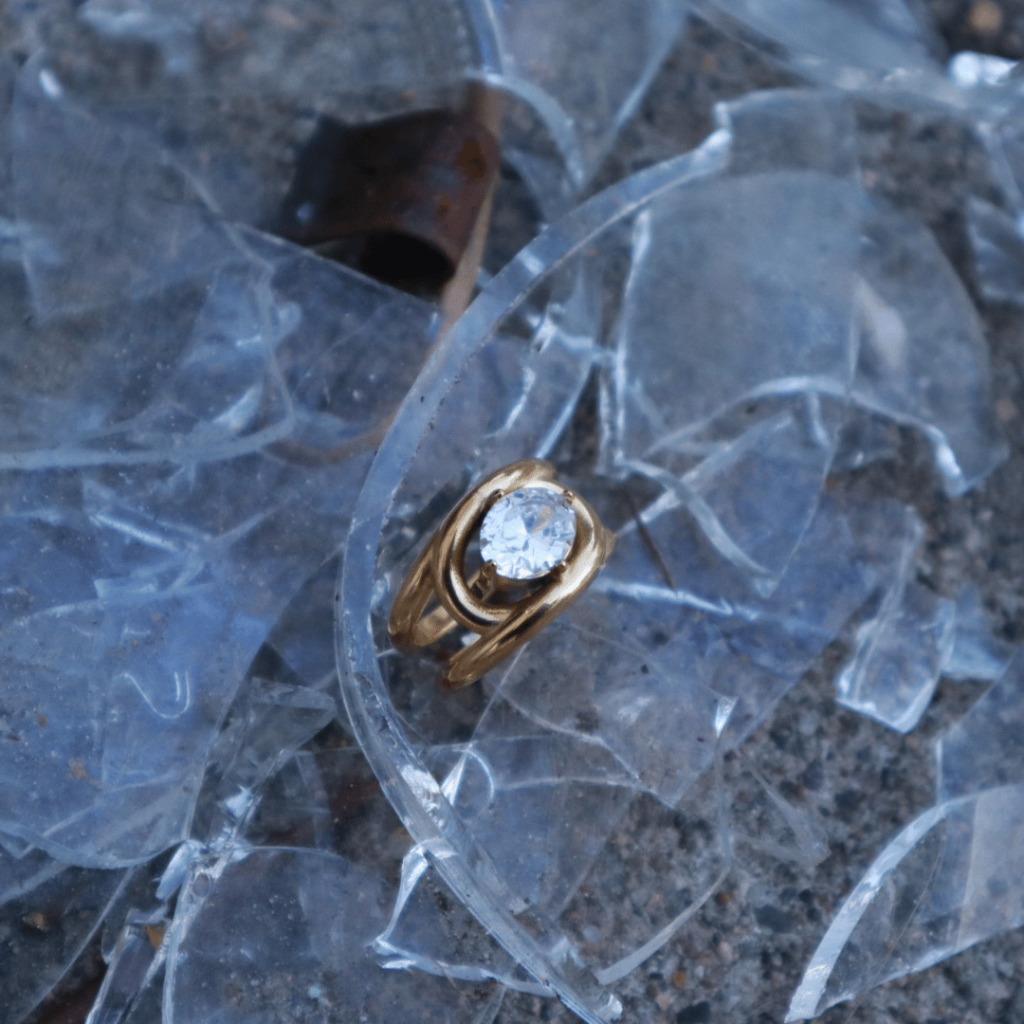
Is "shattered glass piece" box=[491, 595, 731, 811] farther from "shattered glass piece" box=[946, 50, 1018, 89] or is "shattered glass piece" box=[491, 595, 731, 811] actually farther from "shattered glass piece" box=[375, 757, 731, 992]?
"shattered glass piece" box=[946, 50, 1018, 89]

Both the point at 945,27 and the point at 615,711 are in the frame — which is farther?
the point at 945,27

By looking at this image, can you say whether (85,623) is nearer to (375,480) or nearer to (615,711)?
(375,480)

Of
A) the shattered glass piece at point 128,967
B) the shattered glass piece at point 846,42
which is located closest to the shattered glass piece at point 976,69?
the shattered glass piece at point 846,42

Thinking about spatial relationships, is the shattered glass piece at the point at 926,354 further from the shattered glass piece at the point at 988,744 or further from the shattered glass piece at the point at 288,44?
the shattered glass piece at the point at 288,44

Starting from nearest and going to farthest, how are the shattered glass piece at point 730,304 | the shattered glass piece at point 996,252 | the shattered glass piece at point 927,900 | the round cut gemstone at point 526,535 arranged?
the round cut gemstone at point 526,535 < the shattered glass piece at point 927,900 < the shattered glass piece at point 730,304 < the shattered glass piece at point 996,252

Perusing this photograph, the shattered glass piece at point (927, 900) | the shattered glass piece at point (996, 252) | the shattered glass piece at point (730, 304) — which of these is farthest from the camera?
the shattered glass piece at point (996, 252)

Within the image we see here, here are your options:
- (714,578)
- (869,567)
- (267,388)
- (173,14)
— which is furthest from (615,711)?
(173,14)
